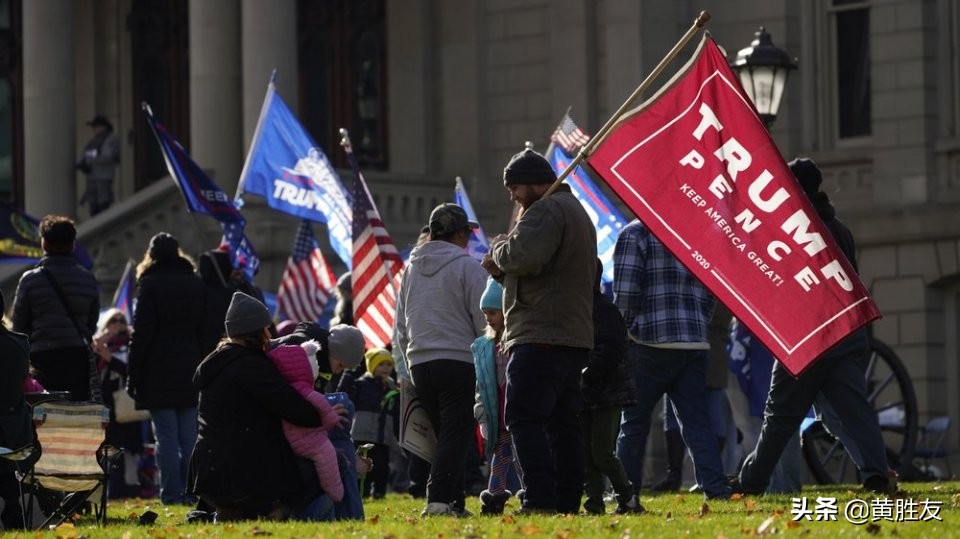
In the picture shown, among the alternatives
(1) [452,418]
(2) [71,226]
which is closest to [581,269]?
(1) [452,418]

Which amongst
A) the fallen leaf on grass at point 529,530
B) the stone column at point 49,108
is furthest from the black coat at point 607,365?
the stone column at point 49,108

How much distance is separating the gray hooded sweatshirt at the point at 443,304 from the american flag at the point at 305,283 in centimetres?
968

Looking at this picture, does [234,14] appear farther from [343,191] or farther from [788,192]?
[788,192]

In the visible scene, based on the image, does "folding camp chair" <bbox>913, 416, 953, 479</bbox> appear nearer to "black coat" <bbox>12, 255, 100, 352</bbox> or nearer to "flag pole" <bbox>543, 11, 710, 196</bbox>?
"black coat" <bbox>12, 255, 100, 352</bbox>

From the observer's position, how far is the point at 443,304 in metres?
13.9

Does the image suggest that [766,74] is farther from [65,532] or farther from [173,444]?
[65,532]

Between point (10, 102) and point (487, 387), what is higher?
point (10, 102)

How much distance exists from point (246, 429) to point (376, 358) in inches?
239

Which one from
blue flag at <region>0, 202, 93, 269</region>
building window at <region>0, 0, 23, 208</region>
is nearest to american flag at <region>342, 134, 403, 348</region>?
blue flag at <region>0, 202, 93, 269</region>

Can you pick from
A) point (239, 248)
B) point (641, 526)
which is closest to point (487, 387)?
point (641, 526)

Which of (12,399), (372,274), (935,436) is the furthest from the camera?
(935,436)

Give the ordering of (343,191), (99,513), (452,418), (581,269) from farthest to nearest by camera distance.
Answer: (343,191), (99,513), (452,418), (581,269)

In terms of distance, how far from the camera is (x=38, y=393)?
568 inches

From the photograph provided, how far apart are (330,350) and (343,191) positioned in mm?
7359
